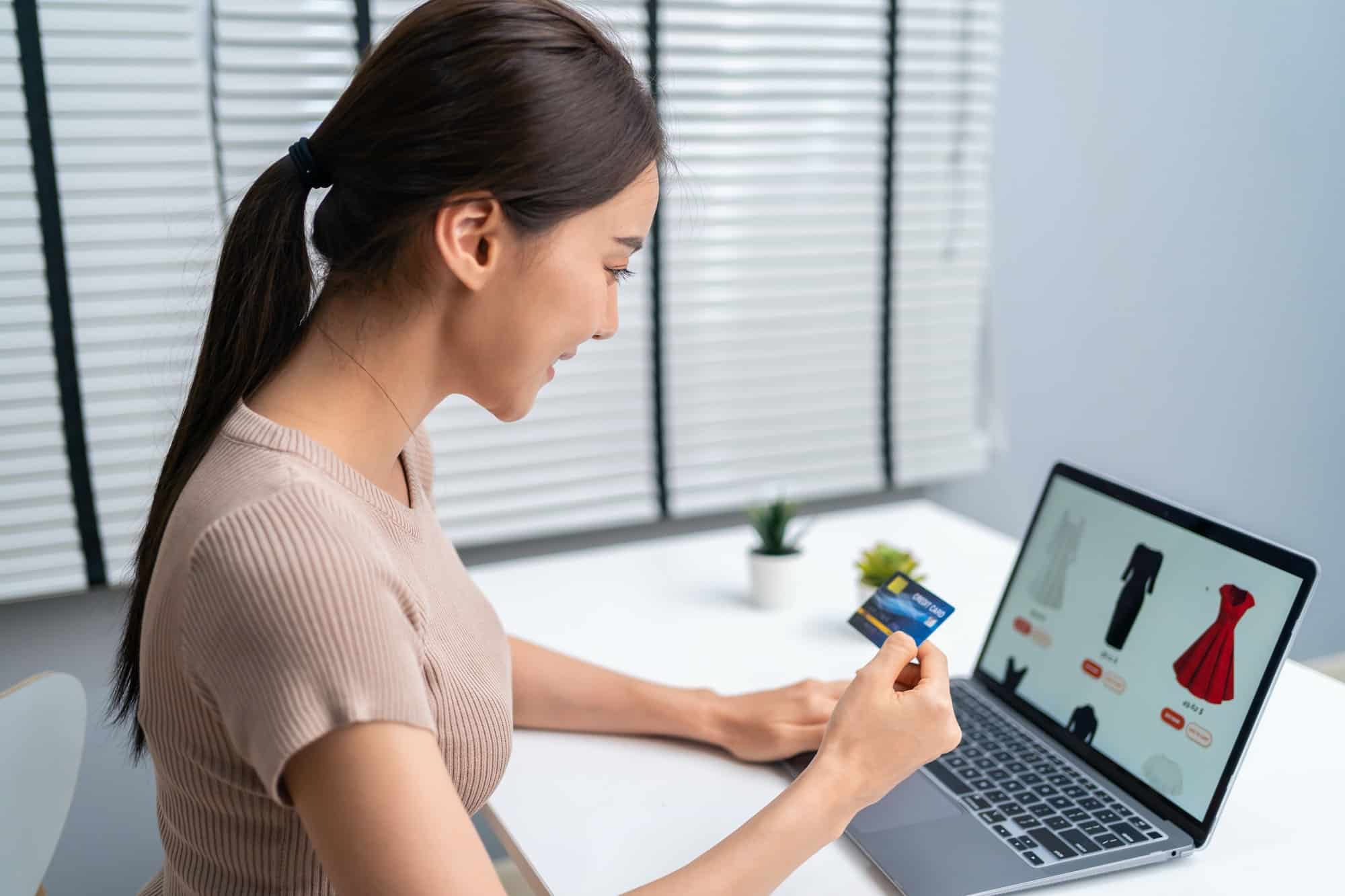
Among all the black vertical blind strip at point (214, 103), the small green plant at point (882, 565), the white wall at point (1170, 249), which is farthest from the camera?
the white wall at point (1170, 249)

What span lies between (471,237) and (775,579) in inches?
29.5

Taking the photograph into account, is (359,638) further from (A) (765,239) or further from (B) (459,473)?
(A) (765,239)

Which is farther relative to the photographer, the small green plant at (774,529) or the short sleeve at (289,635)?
the small green plant at (774,529)

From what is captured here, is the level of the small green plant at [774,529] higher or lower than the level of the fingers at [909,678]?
lower

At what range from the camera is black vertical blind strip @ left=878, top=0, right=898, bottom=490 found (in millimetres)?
2152

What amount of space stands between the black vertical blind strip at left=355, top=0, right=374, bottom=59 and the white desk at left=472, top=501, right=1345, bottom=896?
88 cm

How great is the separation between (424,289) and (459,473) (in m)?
1.15

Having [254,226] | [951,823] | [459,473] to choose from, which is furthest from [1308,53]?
[254,226]

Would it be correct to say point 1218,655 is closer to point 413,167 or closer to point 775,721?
point 775,721

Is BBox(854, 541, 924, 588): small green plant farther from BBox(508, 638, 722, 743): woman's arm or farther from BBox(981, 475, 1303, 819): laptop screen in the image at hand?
BBox(508, 638, 722, 743): woman's arm

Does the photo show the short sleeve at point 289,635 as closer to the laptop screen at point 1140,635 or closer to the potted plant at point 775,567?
the laptop screen at point 1140,635

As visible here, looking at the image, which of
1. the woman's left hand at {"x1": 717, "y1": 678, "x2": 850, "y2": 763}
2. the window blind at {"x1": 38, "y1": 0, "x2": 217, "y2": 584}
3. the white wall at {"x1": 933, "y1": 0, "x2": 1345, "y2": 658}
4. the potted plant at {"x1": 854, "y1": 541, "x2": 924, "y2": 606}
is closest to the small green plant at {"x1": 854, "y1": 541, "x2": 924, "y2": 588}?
the potted plant at {"x1": 854, "y1": 541, "x2": 924, "y2": 606}

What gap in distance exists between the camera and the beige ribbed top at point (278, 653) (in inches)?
26.2

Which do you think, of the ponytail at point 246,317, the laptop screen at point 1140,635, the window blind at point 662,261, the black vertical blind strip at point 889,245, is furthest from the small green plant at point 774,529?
the black vertical blind strip at point 889,245
